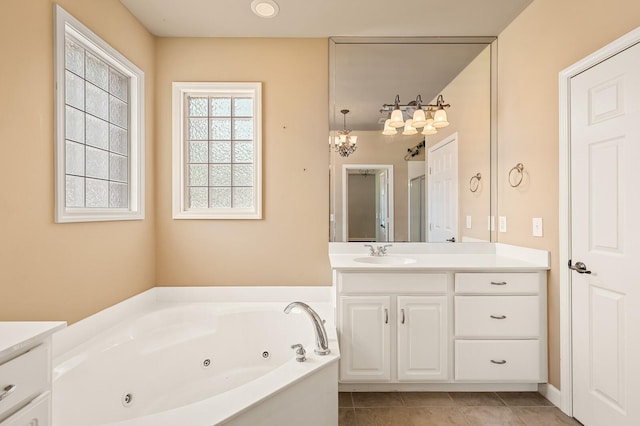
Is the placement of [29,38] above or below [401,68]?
below

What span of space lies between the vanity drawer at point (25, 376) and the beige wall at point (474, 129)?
104 inches

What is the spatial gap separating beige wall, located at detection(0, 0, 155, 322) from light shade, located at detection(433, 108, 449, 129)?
2.38 m

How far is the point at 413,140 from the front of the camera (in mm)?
2809

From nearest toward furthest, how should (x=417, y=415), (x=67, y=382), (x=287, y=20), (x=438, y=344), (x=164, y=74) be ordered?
(x=67, y=382) → (x=417, y=415) → (x=438, y=344) → (x=287, y=20) → (x=164, y=74)

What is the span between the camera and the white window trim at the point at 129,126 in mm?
1716

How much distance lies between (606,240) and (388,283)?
1163 mm

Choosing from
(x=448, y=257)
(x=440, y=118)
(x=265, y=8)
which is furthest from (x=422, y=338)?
(x=265, y=8)

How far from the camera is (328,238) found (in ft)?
9.17

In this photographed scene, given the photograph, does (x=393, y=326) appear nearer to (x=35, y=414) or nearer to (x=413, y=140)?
(x=413, y=140)

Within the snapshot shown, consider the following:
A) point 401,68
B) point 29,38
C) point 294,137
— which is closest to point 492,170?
point 401,68

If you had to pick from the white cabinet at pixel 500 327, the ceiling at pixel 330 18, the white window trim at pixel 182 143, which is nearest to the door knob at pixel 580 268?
the white cabinet at pixel 500 327

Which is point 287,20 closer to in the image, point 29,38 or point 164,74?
point 164,74

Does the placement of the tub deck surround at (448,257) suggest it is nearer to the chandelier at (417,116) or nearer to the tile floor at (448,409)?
the tile floor at (448,409)

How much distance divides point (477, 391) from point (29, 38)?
3.17 metres
